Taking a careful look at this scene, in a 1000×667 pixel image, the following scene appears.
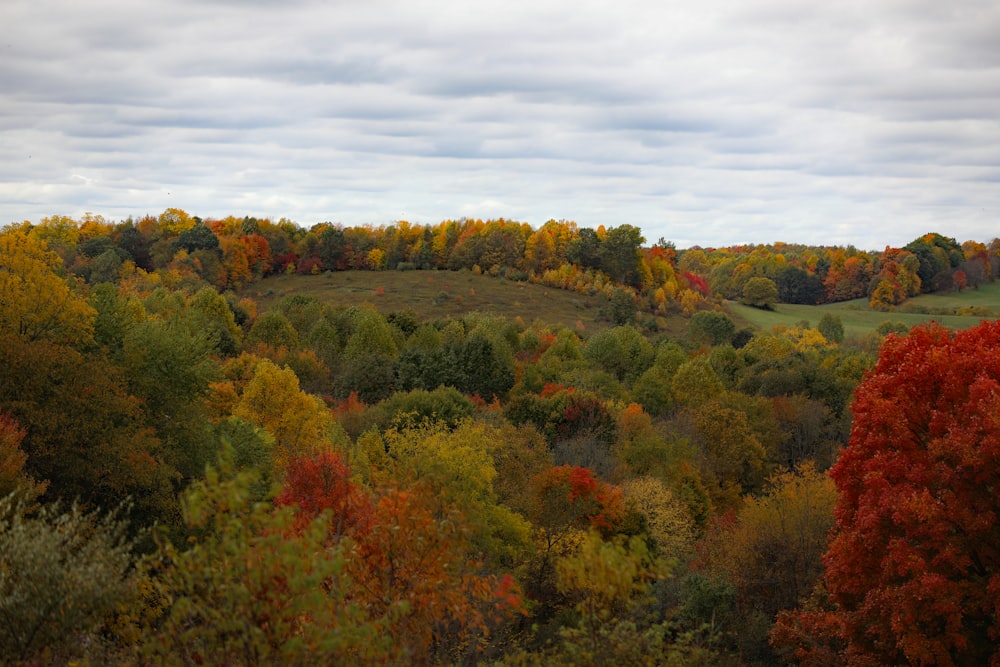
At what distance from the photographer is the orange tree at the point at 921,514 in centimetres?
2227

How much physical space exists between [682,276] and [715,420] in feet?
362

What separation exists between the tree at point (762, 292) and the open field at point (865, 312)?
2.24 m

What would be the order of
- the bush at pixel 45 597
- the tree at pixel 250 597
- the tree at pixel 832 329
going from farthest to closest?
1. the tree at pixel 832 329
2. the bush at pixel 45 597
3. the tree at pixel 250 597

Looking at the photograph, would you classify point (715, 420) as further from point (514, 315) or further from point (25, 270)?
point (514, 315)

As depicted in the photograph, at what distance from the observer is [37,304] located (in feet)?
101

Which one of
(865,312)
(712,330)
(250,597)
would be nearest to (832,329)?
(712,330)

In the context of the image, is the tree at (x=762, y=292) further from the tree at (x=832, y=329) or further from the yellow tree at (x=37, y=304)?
the yellow tree at (x=37, y=304)

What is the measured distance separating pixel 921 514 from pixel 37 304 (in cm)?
2896

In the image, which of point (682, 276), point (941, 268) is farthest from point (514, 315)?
point (941, 268)

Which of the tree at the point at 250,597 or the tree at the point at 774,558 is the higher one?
the tree at the point at 250,597

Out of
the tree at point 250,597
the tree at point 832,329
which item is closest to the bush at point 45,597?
the tree at point 250,597

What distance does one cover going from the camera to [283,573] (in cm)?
1242

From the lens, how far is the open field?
5612 inches

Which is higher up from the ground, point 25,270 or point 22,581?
point 25,270
